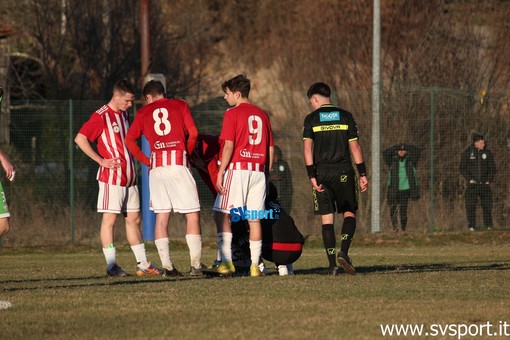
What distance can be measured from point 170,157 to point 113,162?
0.76 meters

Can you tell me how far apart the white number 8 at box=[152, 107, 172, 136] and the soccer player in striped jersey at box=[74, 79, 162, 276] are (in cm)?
64

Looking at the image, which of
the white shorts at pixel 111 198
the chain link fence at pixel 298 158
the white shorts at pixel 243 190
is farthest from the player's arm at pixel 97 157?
the chain link fence at pixel 298 158

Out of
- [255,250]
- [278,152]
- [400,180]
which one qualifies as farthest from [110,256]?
[400,180]

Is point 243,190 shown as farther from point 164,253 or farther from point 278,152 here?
point 278,152

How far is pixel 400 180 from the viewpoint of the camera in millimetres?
22859

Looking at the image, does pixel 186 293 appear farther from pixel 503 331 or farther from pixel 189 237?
pixel 503 331

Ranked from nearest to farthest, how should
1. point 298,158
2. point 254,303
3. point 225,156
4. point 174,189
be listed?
point 254,303 → point 225,156 → point 174,189 → point 298,158

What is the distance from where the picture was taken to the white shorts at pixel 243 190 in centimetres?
1215

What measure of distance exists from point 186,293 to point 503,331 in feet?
10.8

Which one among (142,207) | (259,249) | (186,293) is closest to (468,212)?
(142,207)

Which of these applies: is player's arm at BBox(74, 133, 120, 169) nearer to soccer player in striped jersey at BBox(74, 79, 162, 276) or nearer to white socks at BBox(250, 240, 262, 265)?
soccer player in striped jersey at BBox(74, 79, 162, 276)

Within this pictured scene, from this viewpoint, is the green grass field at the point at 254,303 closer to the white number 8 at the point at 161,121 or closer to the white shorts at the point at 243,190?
the white shorts at the point at 243,190

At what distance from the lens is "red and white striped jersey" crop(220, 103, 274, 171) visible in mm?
12133

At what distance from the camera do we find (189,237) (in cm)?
1236
